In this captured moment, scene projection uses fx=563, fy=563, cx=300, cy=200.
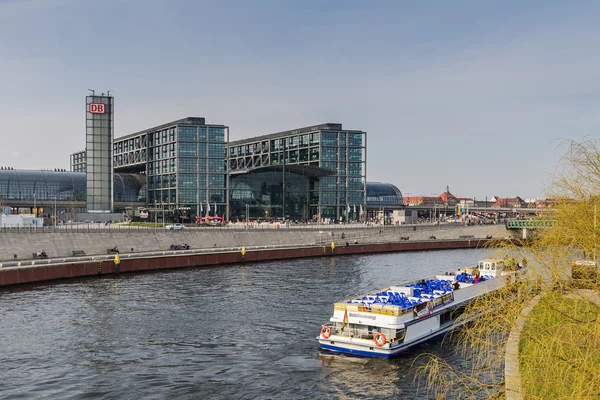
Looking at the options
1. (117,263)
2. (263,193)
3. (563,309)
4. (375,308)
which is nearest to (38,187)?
(263,193)

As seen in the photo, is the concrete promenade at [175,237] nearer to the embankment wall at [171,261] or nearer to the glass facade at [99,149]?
the embankment wall at [171,261]

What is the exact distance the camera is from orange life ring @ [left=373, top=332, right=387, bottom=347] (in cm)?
3684

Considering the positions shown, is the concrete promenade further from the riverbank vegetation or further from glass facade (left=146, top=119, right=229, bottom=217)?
glass facade (left=146, top=119, right=229, bottom=217)

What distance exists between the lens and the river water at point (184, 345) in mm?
31453

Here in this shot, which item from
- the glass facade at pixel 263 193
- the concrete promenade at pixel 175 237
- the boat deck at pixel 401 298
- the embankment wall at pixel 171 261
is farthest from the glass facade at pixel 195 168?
the boat deck at pixel 401 298

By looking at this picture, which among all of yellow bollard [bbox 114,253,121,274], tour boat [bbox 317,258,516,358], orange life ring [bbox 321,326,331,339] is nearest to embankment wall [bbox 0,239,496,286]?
yellow bollard [bbox 114,253,121,274]

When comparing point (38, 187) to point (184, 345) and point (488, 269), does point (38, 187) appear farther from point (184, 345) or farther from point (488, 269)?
point (184, 345)

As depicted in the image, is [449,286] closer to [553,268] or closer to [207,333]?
[207,333]

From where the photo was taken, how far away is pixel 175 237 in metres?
106

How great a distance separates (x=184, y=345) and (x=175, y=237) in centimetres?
6727

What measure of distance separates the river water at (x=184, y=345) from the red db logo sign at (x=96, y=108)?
97.9m

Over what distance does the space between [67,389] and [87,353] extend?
6.89m

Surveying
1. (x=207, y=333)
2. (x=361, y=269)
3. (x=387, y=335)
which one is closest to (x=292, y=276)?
(x=361, y=269)

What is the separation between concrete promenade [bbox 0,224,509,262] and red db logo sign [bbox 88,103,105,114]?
162 feet
